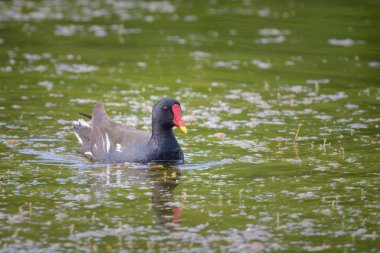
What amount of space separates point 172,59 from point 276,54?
206 centimetres

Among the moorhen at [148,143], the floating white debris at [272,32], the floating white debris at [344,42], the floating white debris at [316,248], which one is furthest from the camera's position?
the floating white debris at [272,32]

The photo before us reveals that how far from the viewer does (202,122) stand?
12625 millimetres

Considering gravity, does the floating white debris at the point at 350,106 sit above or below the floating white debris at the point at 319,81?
below

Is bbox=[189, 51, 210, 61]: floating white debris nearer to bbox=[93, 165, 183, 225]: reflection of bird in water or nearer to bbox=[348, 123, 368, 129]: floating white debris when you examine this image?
bbox=[348, 123, 368, 129]: floating white debris

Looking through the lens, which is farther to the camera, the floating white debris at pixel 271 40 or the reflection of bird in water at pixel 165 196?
the floating white debris at pixel 271 40

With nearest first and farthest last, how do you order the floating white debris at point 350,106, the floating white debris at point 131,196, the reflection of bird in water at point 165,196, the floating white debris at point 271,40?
the reflection of bird in water at point 165,196
the floating white debris at point 131,196
the floating white debris at point 350,106
the floating white debris at point 271,40

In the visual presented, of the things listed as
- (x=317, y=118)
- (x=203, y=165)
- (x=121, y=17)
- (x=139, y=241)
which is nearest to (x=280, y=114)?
(x=317, y=118)

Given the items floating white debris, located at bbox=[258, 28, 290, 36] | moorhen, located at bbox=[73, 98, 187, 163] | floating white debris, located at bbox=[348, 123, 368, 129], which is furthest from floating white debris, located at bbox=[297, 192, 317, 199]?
floating white debris, located at bbox=[258, 28, 290, 36]

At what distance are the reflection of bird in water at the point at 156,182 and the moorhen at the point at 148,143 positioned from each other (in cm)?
19

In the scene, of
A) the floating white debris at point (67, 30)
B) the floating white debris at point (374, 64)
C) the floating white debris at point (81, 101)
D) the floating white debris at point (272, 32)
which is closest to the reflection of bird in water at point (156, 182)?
the floating white debris at point (81, 101)

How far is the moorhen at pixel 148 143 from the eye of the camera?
34.7 feet

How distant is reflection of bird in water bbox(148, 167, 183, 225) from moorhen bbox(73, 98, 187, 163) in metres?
0.29

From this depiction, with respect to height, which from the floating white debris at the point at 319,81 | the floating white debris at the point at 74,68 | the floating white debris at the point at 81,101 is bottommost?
the floating white debris at the point at 81,101

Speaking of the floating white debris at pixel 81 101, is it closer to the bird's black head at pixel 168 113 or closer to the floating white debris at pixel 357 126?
the bird's black head at pixel 168 113
